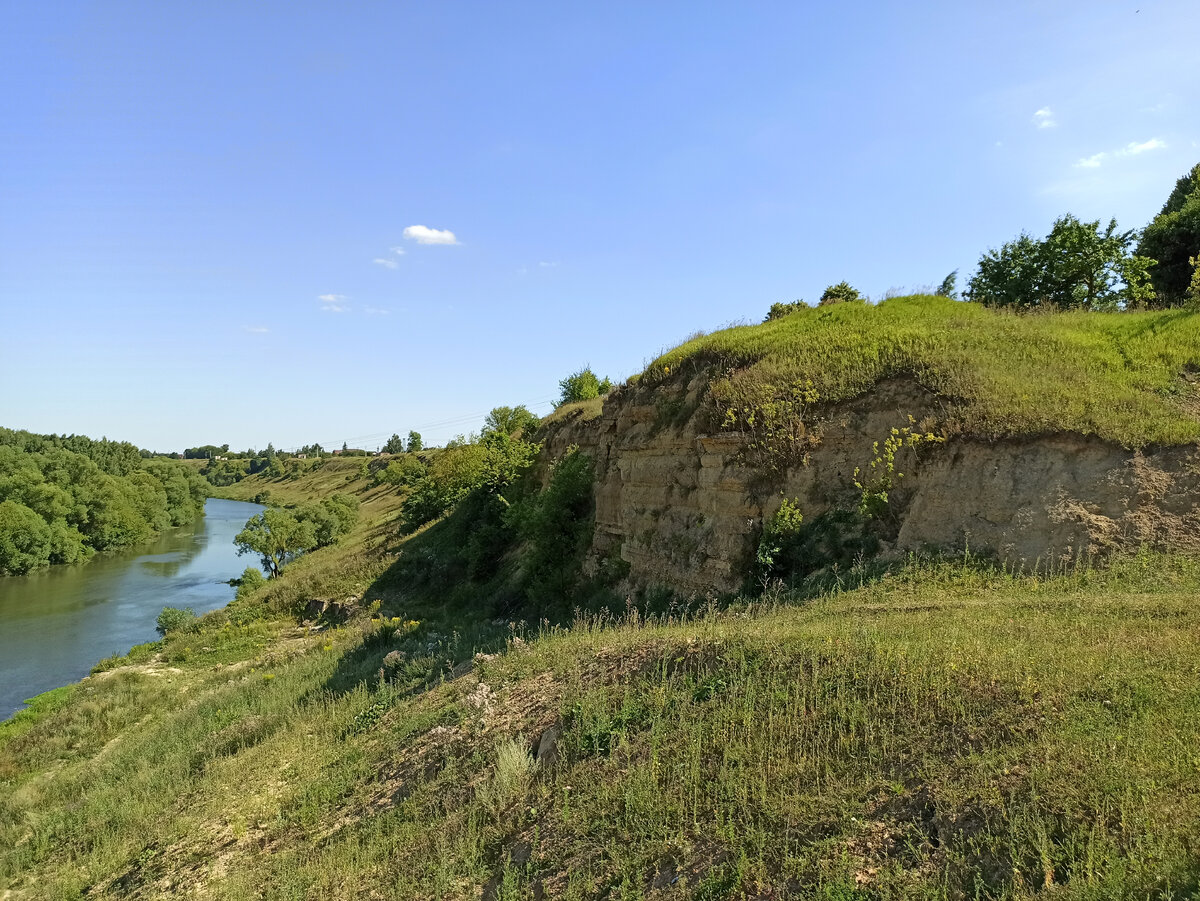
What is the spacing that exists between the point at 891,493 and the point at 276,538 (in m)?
44.3

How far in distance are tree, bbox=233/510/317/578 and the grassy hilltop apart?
99.4ft

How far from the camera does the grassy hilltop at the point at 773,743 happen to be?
14.6ft

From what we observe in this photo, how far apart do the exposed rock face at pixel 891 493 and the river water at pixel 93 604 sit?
21.0 m

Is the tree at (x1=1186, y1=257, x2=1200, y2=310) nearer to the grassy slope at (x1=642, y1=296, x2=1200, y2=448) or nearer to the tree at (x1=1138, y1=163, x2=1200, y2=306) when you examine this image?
the grassy slope at (x1=642, y1=296, x2=1200, y2=448)

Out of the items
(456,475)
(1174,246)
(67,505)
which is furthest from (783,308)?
(67,505)

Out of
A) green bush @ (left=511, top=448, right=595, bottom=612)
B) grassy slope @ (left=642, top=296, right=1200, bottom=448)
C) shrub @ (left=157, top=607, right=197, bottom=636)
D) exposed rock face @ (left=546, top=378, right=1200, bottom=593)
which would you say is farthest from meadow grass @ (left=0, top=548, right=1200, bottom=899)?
shrub @ (left=157, top=607, right=197, bottom=636)

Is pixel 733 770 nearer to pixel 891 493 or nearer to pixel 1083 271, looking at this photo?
pixel 891 493

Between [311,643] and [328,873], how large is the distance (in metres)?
18.7

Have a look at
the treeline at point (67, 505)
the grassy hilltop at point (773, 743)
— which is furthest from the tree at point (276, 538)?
the grassy hilltop at point (773, 743)

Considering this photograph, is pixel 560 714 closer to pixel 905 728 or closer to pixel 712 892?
pixel 712 892

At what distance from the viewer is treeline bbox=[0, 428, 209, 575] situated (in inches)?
1838

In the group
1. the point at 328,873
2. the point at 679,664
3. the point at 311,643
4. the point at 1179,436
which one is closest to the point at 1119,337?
the point at 1179,436

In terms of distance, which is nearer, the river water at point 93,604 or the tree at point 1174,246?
the tree at point 1174,246

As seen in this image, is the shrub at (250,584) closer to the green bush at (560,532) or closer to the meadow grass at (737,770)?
the green bush at (560,532)
